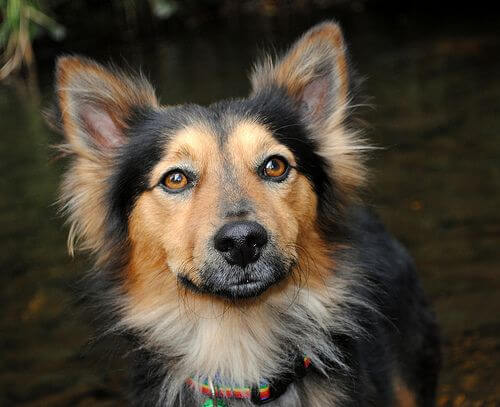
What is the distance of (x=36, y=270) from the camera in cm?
724

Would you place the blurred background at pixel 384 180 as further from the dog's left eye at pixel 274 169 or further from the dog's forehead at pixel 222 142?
the dog's left eye at pixel 274 169

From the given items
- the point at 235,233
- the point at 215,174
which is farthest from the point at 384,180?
the point at 235,233

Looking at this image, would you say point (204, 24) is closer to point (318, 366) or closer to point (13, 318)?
point (13, 318)

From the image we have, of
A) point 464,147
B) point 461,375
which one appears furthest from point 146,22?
point 461,375

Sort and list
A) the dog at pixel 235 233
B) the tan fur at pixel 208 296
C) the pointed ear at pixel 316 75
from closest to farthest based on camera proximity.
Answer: the dog at pixel 235 233, the tan fur at pixel 208 296, the pointed ear at pixel 316 75

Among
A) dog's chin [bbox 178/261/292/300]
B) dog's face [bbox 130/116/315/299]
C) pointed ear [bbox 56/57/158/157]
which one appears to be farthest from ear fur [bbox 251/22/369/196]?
dog's chin [bbox 178/261/292/300]

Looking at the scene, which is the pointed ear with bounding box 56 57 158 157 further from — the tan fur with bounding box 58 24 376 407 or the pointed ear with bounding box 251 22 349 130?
the pointed ear with bounding box 251 22 349 130

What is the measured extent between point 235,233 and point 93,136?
3.92 feet

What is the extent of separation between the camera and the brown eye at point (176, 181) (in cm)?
360

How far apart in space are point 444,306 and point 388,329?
1859 millimetres

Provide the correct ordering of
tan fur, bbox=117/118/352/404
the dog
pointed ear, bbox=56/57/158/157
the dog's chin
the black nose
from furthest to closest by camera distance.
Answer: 1. pointed ear, bbox=56/57/158/157
2. tan fur, bbox=117/118/352/404
3. the dog
4. the dog's chin
5. the black nose

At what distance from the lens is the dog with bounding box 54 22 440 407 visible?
11.3 ft

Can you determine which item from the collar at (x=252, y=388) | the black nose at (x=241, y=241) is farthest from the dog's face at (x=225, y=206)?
the collar at (x=252, y=388)

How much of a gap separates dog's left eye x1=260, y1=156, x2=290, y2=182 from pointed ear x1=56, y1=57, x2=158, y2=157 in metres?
0.83
